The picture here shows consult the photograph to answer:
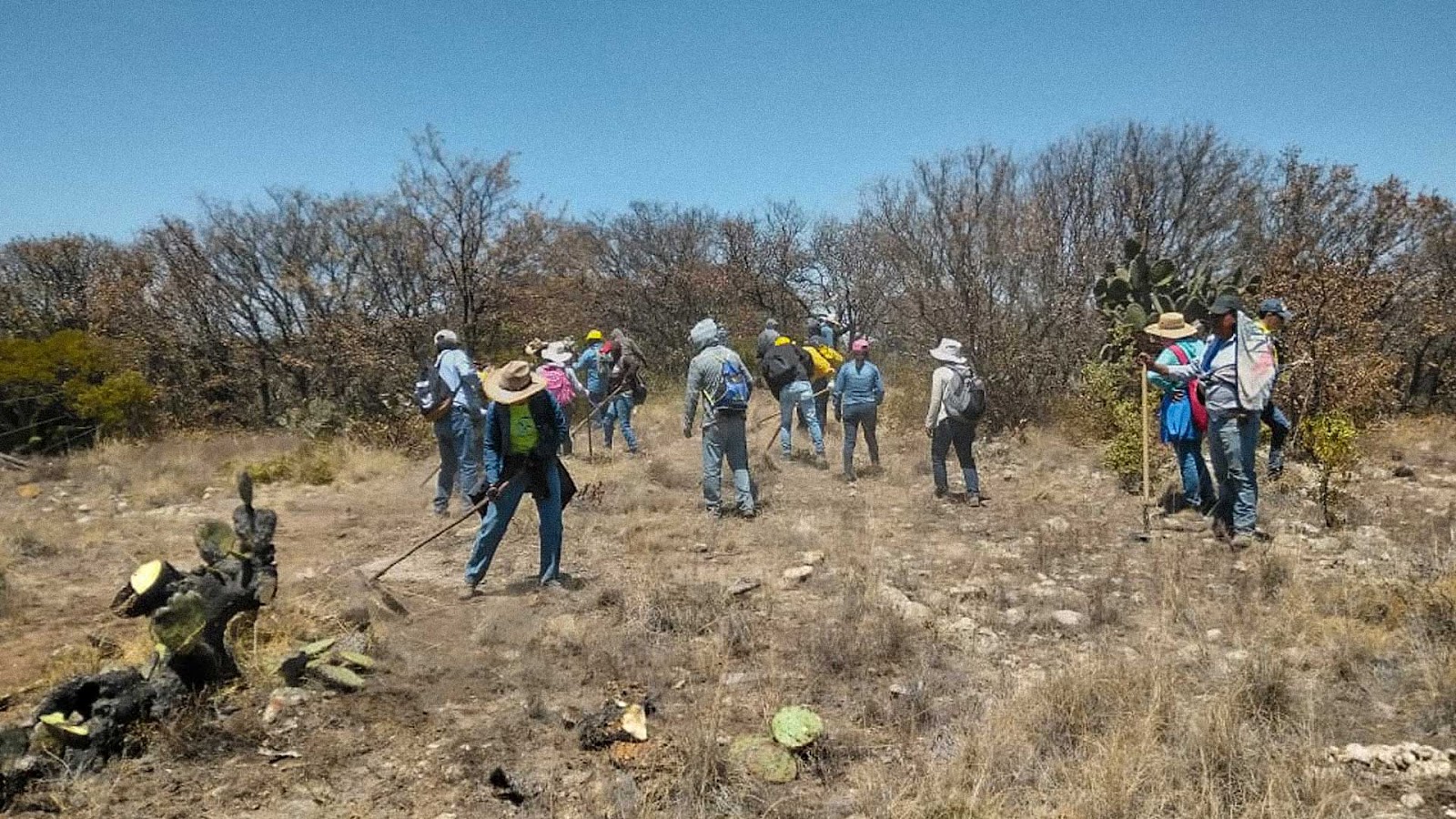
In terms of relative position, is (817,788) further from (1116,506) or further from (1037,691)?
(1116,506)

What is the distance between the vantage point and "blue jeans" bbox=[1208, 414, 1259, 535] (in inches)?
236

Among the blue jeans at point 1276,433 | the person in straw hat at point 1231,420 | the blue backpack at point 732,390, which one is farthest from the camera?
the blue jeans at point 1276,433

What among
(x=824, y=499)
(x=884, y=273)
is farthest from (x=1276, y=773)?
(x=884, y=273)

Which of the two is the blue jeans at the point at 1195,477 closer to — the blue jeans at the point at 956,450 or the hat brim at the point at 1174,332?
the hat brim at the point at 1174,332

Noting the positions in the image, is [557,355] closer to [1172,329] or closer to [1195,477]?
[1172,329]

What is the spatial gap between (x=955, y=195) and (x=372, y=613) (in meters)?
9.84

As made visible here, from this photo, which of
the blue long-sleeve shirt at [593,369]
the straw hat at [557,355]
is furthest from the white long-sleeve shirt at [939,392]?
the blue long-sleeve shirt at [593,369]

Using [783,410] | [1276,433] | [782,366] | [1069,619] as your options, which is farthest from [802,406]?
[1069,619]

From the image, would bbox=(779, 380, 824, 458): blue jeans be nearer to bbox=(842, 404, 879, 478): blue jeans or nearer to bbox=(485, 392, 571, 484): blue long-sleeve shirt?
bbox=(842, 404, 879, 478): blue jeans

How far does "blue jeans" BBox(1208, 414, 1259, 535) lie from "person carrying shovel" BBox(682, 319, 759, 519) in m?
3.44

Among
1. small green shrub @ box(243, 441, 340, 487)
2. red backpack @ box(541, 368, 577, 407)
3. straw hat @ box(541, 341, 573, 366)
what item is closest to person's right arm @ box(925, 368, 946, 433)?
red backpack @ box(541, 368, 577, 407)

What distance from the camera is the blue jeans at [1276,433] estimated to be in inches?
304

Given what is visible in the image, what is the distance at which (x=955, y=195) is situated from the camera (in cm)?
1261

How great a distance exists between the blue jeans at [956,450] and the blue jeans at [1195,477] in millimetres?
1619
